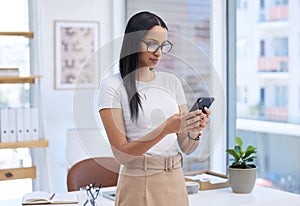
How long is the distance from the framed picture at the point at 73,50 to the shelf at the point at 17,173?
792 mm

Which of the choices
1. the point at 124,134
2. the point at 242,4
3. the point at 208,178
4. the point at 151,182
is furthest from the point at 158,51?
the point at 242,4

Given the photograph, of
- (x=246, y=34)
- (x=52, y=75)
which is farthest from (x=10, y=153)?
(x=246, y=34)

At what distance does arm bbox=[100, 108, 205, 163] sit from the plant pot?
1030mm

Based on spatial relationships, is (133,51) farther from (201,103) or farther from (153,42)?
(201,103)

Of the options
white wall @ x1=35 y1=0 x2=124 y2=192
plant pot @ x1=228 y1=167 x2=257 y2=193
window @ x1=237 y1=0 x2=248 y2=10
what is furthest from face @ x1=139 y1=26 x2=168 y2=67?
white wall @ x1=35 y1=0 x2=124 y2=192

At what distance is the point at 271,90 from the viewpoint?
11.5 ft

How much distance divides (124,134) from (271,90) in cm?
212

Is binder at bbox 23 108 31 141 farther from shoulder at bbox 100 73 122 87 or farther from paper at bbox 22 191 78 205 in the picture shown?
shoulder at bbox 100 73 122 87

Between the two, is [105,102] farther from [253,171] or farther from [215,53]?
[215,53]

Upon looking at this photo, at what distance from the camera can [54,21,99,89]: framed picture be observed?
14.3 ft

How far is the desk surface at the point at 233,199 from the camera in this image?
7.68 feet

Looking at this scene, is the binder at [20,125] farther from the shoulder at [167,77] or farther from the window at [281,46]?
the shoulder at [167,77]

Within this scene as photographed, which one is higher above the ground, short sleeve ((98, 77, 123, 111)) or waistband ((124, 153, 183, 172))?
short sleeve ((98, 77, 123, 111))

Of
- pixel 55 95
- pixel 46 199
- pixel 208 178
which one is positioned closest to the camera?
pixel 46 199
